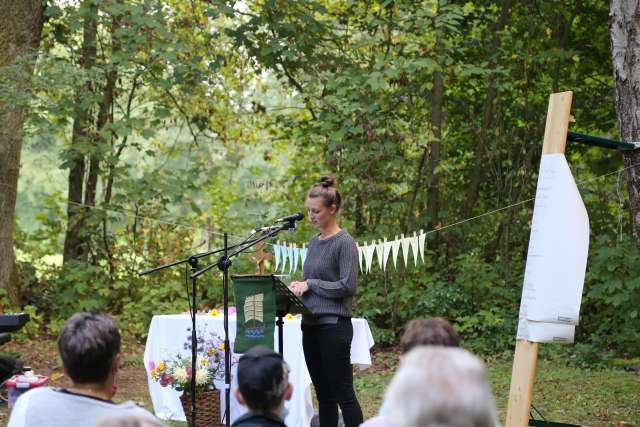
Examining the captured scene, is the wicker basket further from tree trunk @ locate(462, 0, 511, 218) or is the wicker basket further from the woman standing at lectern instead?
tree trunk @ locate(462, 0, 511, 218)

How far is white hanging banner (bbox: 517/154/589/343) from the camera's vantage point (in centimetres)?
418

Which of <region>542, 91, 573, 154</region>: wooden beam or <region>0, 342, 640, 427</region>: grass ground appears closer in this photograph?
<region>542, 91, 573, 154</region>: wooden beam

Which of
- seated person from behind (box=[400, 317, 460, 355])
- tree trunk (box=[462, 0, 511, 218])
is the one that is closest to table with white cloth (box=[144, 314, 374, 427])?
seated person from behind (box=[400, 317, 460, 355])

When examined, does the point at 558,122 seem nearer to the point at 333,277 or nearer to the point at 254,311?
the point at 333,277


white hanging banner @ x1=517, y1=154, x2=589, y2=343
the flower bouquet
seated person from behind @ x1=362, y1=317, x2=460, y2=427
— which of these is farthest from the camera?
the flower bouquet

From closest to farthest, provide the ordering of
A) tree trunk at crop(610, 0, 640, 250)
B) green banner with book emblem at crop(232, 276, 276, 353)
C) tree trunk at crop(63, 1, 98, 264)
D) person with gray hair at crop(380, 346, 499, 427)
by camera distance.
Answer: person with gray hair at crop(380, 346, 499, 427) < green banner with book emblem at crop(232, 276, 276, 353) < tree trunk at crop(610, 0, 640, 250) < tree trunk at crop(63, 1, 98, 264)

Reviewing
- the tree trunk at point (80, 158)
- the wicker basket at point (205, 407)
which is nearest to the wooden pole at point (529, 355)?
the wicker basket at point (205, 407)

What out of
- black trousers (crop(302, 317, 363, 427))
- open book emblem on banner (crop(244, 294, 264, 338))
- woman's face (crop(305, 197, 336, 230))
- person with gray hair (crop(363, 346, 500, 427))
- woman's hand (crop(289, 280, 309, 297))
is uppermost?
woman's face (crop(305, 197, 336, 230))

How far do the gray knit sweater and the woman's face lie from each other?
0.10 meters

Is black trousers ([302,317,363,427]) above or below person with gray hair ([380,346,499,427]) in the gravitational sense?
below

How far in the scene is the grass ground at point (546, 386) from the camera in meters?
6.73

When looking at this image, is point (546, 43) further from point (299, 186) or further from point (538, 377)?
point (538, 377)

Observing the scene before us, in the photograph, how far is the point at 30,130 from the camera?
9305 millimetres

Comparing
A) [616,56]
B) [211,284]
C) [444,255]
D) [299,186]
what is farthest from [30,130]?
[616,56]
